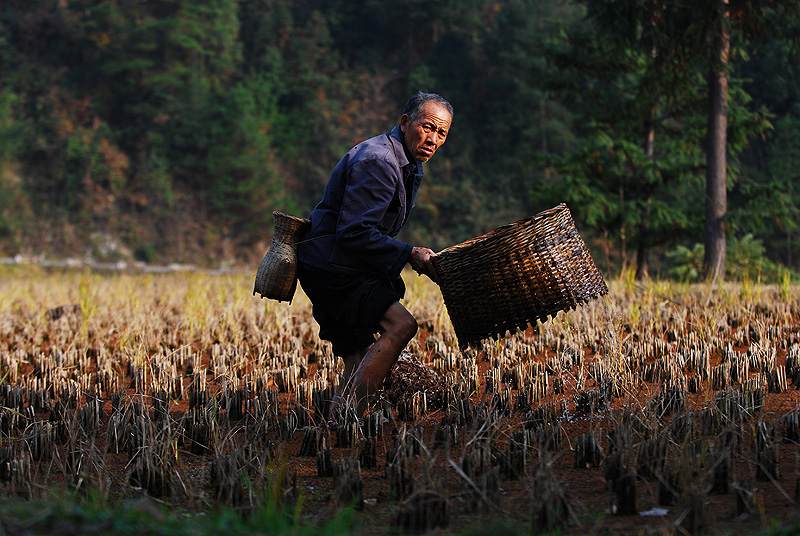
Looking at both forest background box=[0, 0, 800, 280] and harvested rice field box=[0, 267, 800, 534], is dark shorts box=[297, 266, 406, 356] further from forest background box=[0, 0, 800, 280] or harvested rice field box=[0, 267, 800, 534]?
forest background box=[0, 0, 800, 280]

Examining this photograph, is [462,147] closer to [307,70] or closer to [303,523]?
[307,70]

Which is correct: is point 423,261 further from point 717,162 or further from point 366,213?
point 717,162

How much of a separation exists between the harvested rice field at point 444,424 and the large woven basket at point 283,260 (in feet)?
1.78

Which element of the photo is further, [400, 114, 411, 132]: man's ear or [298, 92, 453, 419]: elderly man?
[400, 114, 411, 132]: man's ear

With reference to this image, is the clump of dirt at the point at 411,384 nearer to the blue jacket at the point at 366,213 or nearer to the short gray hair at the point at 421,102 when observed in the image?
the blue jacket at the point at 366,213

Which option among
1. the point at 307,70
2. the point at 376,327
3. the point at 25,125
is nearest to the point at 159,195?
the point at 25,125

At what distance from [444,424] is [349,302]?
2.26 feet

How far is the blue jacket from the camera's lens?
3.55 metres

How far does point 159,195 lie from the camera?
36.2m

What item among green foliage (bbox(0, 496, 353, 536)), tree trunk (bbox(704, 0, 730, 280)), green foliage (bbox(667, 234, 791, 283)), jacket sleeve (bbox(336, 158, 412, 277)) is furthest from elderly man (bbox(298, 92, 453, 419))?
green foliage (bbox(667, 234, 791, 283))

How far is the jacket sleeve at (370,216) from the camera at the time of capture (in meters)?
3.53

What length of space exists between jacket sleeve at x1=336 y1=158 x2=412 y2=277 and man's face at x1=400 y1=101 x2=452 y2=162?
19 cm

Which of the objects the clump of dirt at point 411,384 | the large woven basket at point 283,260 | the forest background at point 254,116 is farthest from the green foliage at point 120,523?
the forest background at point 254,116

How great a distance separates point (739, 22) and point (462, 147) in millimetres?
29931
